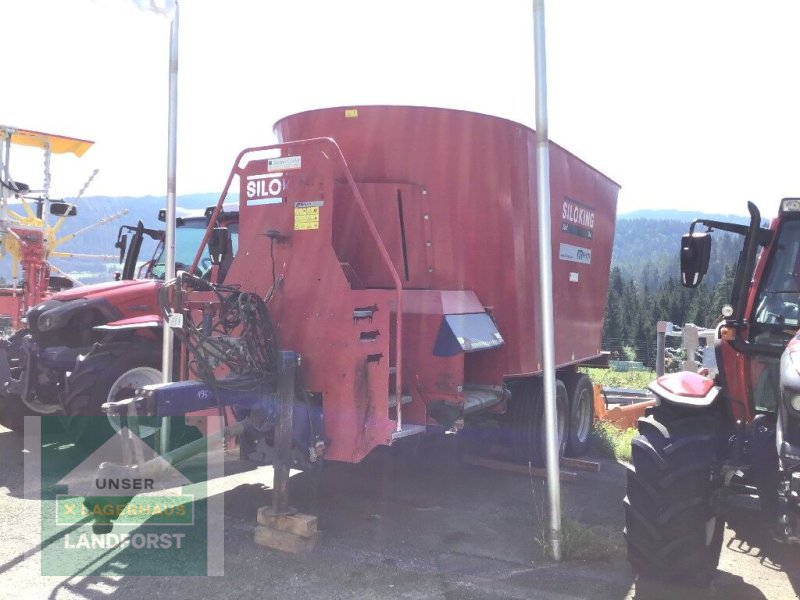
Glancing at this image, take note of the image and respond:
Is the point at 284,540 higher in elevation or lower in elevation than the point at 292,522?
lower

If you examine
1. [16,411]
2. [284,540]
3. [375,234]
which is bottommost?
[284,540]

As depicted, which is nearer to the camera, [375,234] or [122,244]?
[375,234]

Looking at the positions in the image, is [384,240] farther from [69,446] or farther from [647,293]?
[647,293]

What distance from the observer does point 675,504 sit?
354 centimetres

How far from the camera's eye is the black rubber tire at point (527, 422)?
20.8ft

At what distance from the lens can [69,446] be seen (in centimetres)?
680

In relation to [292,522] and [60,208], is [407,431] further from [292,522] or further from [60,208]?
[60,208]

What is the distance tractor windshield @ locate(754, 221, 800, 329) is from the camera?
3932 millimetres

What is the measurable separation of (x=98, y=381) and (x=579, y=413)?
513 cm

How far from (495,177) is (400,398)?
1.98 m

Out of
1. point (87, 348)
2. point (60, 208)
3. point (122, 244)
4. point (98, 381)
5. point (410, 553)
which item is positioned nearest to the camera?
point (410, 553)

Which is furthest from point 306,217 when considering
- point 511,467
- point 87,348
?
point 511,467

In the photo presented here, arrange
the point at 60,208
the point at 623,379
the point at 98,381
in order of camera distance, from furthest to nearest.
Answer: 1. the point at 623,379
2. the point at 60,208
3. the point at 98,381

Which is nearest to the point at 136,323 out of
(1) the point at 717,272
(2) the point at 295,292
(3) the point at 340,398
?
(2) the point at 295,292
